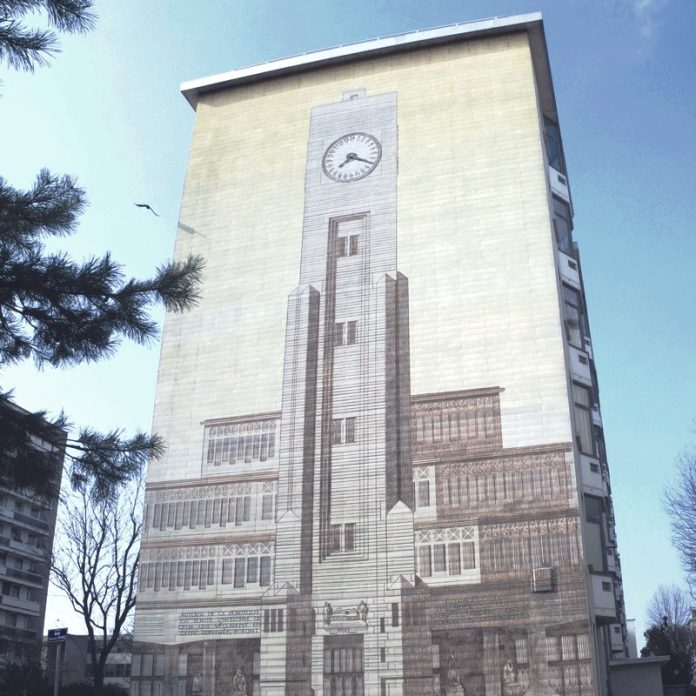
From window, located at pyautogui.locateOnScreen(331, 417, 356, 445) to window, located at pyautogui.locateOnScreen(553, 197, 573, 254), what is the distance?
809 cm

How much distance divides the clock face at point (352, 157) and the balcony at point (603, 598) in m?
13.6

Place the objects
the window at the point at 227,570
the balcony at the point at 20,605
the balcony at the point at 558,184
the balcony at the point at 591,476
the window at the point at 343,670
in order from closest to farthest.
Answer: the window at the point at 343,670, the balcony at the point at 591,476, the window at the point at 227,570, the balcony at the point at 558,184, the balcony at the point at 20,605

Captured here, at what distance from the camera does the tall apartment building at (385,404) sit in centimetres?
2119

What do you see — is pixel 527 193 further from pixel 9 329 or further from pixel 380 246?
pixel 9 329

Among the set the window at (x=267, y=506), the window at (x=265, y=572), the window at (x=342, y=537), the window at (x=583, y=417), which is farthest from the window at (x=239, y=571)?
the window at (x=583, y=417)

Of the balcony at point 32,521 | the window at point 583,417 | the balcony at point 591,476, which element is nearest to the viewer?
the balcony at point 591,476

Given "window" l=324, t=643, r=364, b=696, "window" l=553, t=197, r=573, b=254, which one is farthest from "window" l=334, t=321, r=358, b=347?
"window" l=324, t=643, r=364, b=696

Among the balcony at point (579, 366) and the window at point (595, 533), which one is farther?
the balcony at point (579, 366)

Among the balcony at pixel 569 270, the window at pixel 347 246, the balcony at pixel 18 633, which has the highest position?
the window at pixel 347 246

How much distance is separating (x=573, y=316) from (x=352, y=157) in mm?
8493

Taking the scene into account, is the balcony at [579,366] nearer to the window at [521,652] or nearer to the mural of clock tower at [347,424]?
the mural of clock tower at [347,424]

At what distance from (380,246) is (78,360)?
18543mm

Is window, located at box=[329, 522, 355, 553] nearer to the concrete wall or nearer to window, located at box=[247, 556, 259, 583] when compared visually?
window, located at box=[247, 556, 259, 583]

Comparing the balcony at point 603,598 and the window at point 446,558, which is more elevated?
the window at point 446,558
